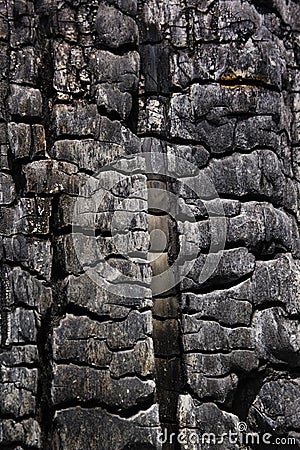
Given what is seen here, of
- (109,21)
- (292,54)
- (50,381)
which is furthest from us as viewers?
(292,54)

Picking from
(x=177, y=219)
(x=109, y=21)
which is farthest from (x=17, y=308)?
(x=109, y=21)

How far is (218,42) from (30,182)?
61cm

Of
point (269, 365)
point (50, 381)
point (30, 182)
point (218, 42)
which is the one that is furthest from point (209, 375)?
point (218, 42)

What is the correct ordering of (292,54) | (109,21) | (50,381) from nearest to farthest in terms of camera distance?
(50,381), (109,21), (292,54)

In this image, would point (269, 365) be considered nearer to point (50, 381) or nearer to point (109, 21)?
point (50, 381)

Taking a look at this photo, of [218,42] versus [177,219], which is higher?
[218,42]

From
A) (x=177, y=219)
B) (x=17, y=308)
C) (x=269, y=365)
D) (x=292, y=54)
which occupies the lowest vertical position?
(x=269, y=365)

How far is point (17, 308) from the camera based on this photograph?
179cm

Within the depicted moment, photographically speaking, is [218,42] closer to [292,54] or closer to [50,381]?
[292,54]

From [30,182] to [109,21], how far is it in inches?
17.6

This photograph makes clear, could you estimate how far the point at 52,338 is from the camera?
5.81 feet

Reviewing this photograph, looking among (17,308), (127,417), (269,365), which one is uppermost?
(17,308)

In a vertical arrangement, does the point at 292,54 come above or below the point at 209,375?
above

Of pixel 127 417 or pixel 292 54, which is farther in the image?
pixel 292 54
